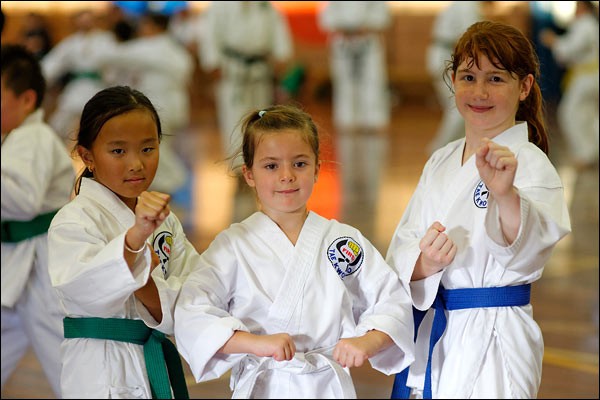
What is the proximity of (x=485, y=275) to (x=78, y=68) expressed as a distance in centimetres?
751

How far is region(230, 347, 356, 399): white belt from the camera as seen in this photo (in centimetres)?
215

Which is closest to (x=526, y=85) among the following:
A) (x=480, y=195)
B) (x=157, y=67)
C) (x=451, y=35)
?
(x=480, y=195)

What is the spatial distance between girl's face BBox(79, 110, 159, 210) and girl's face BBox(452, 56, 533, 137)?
778 mm

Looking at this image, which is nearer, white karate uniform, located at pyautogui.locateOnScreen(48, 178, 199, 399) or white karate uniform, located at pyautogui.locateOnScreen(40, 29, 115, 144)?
white karate uniform, located at pyautogui.locateOnScreen(48, 178, 199, 399)

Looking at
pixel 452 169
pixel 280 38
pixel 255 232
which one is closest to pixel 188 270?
pixel 255 232

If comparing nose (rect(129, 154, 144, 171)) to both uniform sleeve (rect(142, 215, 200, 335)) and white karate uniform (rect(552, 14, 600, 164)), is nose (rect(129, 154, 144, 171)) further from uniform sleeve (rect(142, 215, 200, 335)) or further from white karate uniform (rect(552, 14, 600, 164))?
white karate uniform (rect(552, 14, 600, 164))

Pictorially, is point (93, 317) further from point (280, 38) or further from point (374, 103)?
point (374, 103)

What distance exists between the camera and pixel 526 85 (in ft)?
7.94

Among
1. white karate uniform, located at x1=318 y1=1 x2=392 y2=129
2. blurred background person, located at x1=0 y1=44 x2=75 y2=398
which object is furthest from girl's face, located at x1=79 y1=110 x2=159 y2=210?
white karate uniform, located at x1=318 y1=1 x2=392 y2=129

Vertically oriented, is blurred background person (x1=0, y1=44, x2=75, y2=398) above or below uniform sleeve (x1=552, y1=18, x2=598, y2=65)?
below

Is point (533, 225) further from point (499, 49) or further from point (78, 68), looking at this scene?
point (78, 68)

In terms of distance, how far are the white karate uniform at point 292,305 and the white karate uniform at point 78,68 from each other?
6709 millimetres

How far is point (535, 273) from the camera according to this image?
2.32 m

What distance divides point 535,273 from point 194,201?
204 inches
